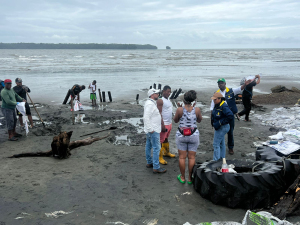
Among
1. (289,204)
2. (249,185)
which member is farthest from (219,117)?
(289,204)

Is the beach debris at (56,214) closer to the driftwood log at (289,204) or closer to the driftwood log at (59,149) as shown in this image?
the driftwood log at (59,149)

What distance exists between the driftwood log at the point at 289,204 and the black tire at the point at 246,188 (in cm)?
16

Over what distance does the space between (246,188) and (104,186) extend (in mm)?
2608

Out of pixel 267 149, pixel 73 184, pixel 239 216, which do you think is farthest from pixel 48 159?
pixel 267 149

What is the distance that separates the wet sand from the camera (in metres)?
4.05

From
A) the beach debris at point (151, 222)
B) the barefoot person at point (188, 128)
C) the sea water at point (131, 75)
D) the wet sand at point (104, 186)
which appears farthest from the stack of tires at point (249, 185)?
the sea water at point (131, 75)

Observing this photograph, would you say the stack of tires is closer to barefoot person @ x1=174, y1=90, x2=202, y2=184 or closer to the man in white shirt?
barefoot person @ x1=174, y1=90, x2=202, y2=184

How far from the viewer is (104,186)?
5102 millimetres

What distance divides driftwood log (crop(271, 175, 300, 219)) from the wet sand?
0.37 ft

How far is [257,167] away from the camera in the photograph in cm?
491

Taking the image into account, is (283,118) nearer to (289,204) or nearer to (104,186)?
(289,204)

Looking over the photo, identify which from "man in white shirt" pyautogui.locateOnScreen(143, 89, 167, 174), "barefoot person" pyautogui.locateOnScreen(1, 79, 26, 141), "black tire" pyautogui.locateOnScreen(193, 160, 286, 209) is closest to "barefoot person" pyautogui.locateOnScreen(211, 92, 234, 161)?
"man in white shirt" pyautogui.locateOnScreen(143, 89, 167, 174)

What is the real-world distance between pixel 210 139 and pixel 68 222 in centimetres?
542

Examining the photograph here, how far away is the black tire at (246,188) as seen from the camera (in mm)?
4180
